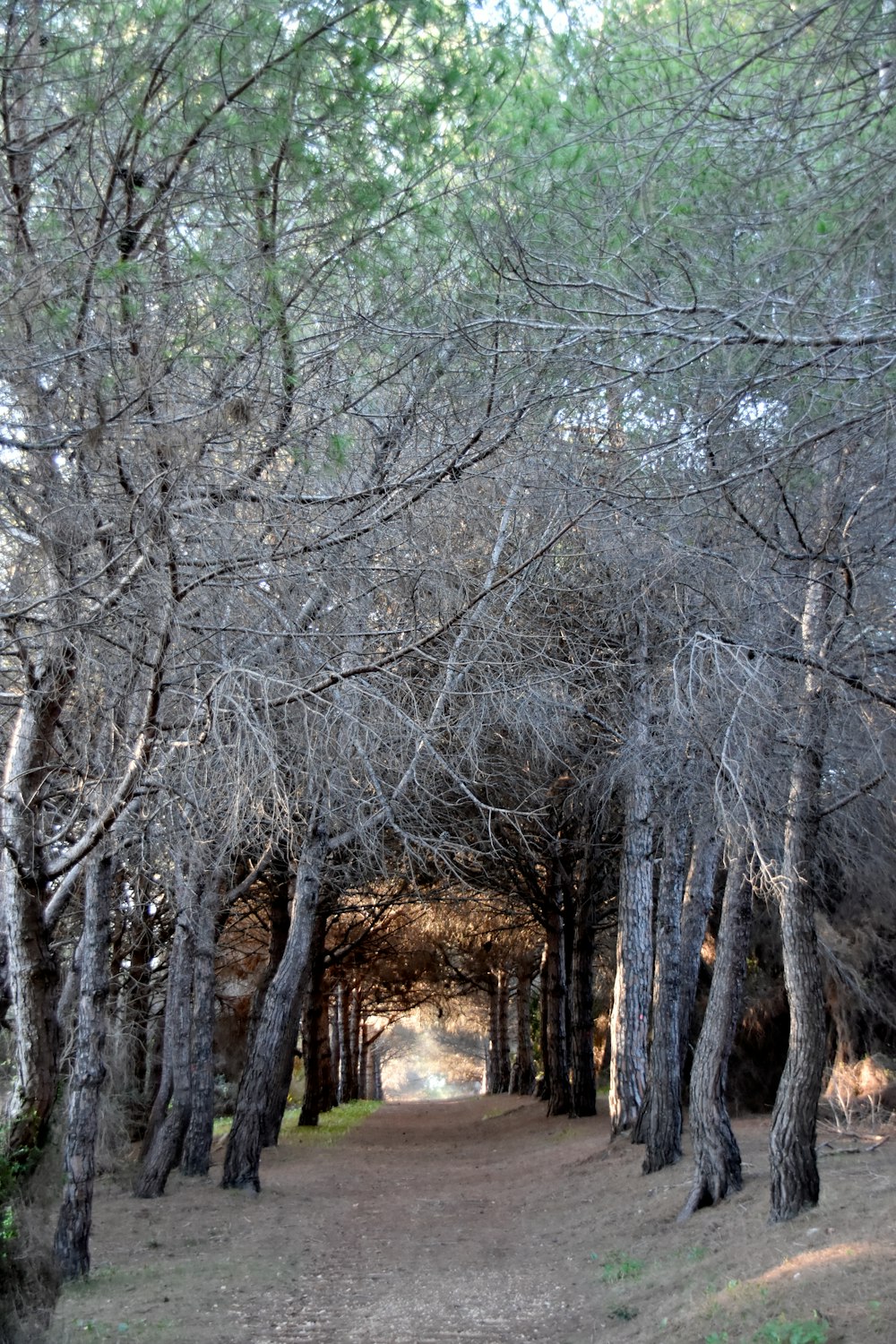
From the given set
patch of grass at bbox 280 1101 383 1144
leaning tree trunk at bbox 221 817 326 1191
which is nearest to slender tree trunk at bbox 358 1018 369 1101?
patch of grass at bbox 280 1101 383 1144

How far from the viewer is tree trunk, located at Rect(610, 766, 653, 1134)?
14000mm

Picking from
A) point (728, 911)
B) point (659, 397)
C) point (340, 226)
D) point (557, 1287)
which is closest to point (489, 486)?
point (659, 397)

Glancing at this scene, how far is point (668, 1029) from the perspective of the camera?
1212 cm

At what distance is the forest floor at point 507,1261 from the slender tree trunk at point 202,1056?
0.97 meters

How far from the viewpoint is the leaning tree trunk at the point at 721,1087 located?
9.44 m

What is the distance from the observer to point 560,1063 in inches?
797

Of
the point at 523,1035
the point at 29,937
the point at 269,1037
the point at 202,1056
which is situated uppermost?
the point at 29,937

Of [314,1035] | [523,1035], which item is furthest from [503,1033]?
[314,1035]

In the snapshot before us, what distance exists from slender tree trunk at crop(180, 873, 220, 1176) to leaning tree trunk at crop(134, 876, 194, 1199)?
69cm

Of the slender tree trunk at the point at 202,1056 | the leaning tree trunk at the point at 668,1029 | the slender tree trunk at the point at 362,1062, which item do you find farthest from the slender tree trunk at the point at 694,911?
the slender tree trunk at the point at 362,1062

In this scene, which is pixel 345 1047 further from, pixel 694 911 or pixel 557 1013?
pixel 694 911

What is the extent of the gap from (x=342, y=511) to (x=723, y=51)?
8.95ft

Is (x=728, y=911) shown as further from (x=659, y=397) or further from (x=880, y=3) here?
(x=880, y=3)

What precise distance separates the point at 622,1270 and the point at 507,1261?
178 cm
